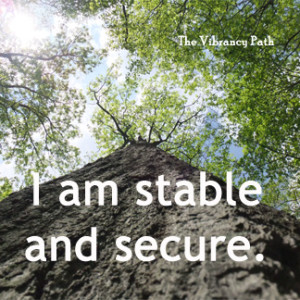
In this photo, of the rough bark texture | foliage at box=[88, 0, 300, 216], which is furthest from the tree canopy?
the rough bark texture

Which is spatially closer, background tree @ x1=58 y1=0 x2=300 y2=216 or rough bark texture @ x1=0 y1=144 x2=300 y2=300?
rough bark texture @ x1=0 y1=144 x2=300 y2=300

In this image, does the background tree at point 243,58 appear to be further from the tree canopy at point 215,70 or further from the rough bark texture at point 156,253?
the rough bark texture at point 156,253

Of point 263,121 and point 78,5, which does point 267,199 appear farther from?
point 78,5

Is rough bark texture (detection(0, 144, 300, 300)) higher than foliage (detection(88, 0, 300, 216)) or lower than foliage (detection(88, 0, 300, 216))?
lower

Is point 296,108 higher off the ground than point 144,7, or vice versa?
point 144,7

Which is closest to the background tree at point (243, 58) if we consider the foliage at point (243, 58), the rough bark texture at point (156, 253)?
the foliage at point (243, 58)

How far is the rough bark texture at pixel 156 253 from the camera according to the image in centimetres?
174

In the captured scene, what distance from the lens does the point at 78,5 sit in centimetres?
1245

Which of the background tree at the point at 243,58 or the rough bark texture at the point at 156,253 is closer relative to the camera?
the rough bark texture at the point at 156,253

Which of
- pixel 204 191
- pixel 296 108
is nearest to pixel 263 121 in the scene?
pixel 296 108

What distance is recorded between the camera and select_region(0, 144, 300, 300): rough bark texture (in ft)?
5.71

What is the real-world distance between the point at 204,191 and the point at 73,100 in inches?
604

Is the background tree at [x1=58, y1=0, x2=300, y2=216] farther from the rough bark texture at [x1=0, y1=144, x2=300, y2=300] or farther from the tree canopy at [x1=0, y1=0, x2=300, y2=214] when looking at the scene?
the rough bark texture at [x1=0, y1=144, x2=300, y2=300]

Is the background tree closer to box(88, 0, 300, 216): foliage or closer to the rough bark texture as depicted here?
box(88, 0, 300, 216): foliage
